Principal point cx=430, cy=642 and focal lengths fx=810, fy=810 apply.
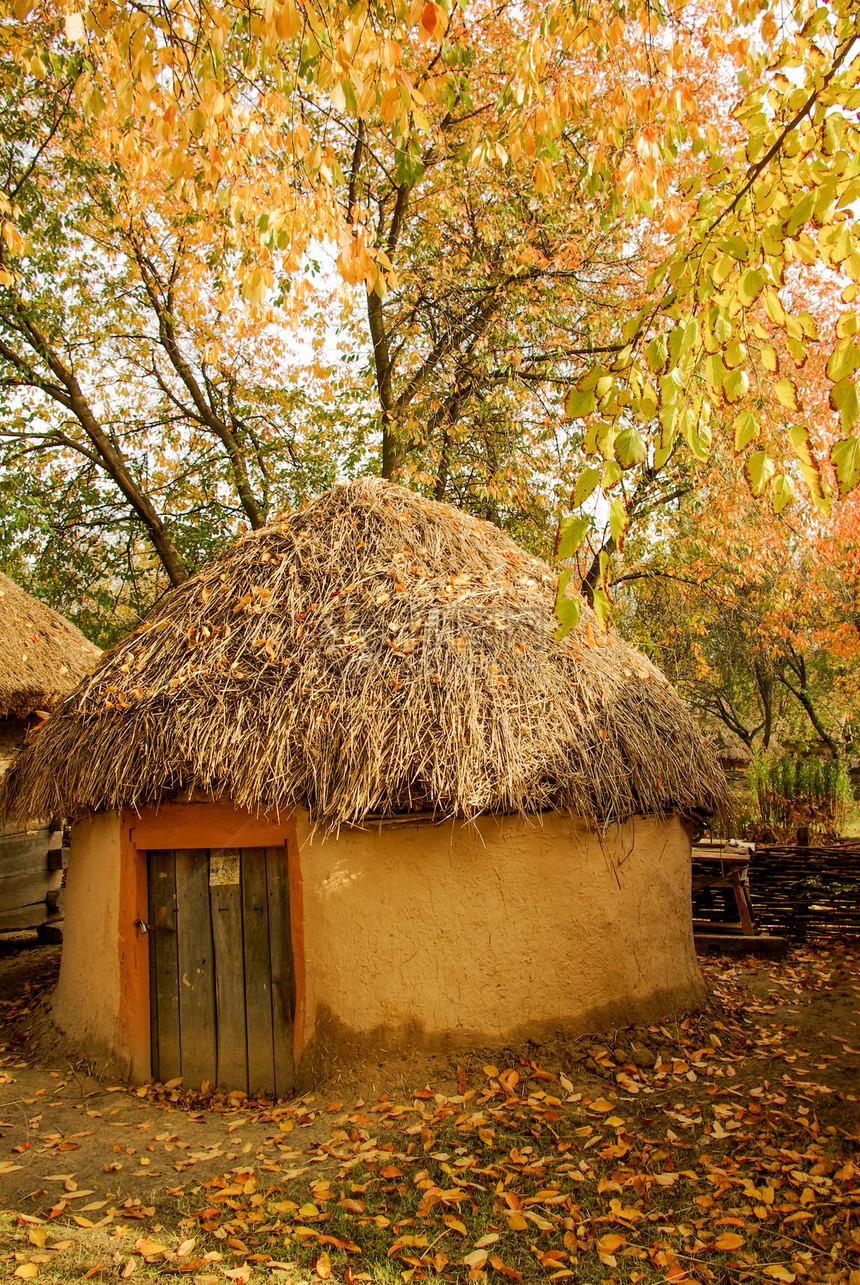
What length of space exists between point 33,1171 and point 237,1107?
119 centimetres

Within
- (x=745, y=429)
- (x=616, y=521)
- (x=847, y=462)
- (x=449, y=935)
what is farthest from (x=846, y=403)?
(x=449, y=935)

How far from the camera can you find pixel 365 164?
10.8m

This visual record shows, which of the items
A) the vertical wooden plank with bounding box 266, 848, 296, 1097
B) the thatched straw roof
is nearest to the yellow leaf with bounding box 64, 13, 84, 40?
the thatched straw roof

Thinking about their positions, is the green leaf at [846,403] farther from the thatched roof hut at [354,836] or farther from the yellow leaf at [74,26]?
the thatched roof hut at [354,836]

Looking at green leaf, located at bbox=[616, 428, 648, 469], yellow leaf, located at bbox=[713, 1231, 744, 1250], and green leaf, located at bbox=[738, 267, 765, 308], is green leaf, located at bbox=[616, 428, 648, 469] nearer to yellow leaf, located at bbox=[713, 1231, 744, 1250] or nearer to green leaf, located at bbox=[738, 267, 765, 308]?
green leaf, located at bbox=[738, 267, 765, 308]

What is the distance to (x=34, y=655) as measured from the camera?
31.5 feet

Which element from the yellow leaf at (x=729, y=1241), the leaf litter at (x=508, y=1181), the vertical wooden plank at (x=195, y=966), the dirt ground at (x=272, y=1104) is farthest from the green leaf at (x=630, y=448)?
the vertical wooden plank at (x=195, y=966)

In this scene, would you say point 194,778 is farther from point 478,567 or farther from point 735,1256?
point 735,1256

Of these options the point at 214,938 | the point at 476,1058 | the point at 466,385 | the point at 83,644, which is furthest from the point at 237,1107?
the point at 466,385

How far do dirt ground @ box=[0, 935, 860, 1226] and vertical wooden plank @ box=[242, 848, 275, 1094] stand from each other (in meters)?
0.20

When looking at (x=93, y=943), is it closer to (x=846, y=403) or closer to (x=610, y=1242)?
(x=610, y=1242)

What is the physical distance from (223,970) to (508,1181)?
2280mm

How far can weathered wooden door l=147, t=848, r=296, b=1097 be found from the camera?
527cm

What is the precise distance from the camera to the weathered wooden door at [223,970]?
5266 millimetres
